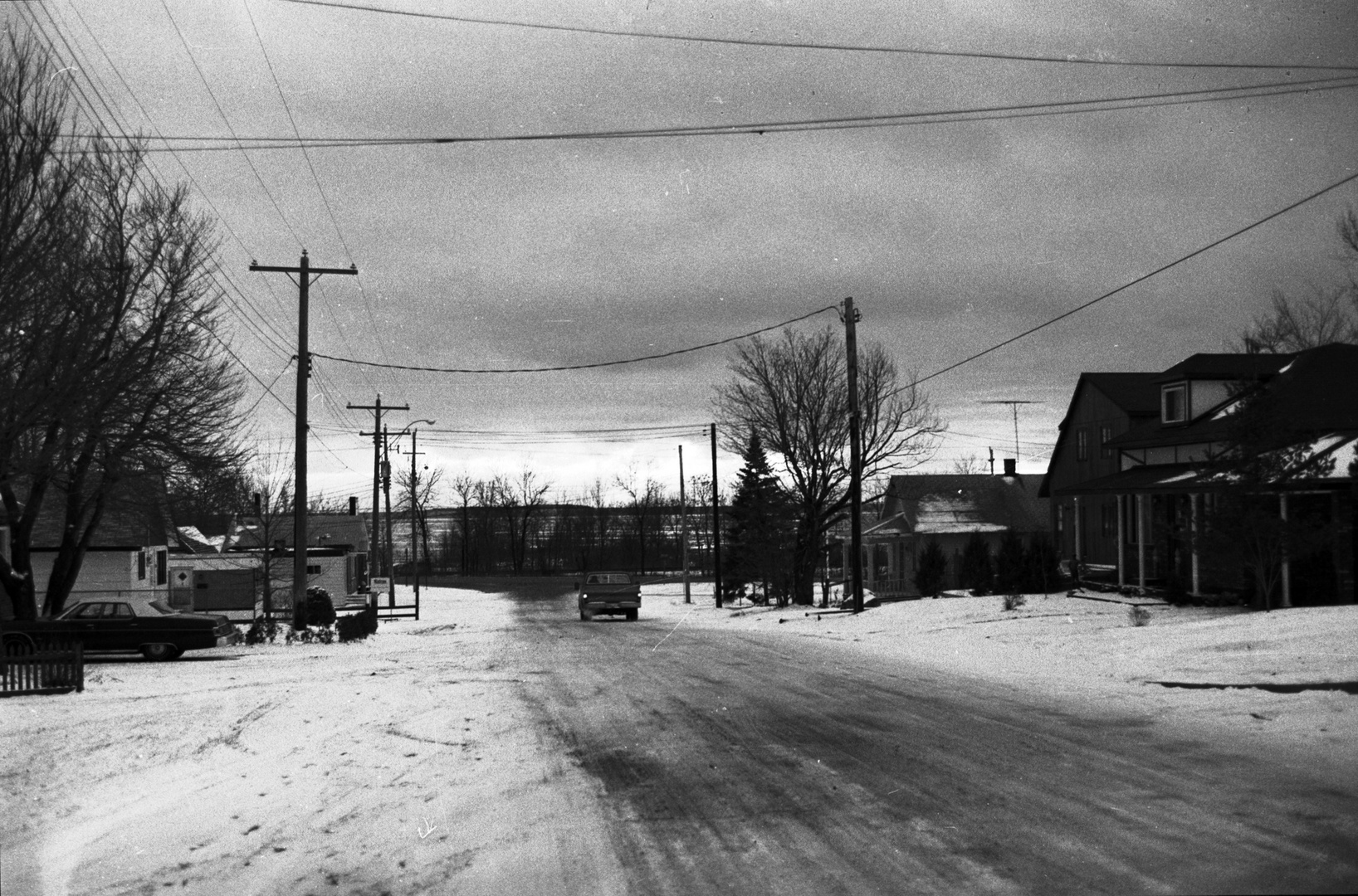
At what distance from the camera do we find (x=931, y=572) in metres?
44.3

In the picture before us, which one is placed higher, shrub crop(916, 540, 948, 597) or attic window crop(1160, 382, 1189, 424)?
attic window crop(1160, 382, 1189, 424)

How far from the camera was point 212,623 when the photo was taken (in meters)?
26.3

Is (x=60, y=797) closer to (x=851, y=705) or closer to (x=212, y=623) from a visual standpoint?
(x=851, y=705)

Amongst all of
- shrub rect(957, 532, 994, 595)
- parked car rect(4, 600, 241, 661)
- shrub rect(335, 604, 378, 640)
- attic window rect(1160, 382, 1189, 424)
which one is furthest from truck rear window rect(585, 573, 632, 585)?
parked car rect(4, 600, 241, 661)

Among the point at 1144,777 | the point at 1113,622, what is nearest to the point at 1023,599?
the point at 1113,622

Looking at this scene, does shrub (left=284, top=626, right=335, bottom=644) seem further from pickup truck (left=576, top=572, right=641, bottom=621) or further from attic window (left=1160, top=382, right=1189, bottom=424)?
attic window (left=1160, top=382, right=1189, bottom=424)

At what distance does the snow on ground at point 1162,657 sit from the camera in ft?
39.1

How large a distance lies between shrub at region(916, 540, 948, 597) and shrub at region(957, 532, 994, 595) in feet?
4.98

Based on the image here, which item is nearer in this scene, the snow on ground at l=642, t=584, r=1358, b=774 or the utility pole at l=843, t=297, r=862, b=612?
the snow on ground at l=642, t=584, r=1358, b=774

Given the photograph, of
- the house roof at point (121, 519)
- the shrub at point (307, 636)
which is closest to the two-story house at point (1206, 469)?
the shrub at point (307, 636)

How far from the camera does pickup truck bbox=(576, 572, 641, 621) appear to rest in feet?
146

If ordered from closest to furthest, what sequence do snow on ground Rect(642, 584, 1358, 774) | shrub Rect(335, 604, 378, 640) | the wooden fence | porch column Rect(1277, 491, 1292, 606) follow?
snow on ground Rect(642, 584, 1358, 774) → the wooden fence → porch column Rect(1277, 491, 1292, 606) → shrub Rect(335, 604, 378, 640)

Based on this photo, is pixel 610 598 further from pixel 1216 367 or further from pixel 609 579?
pixel 1216 367

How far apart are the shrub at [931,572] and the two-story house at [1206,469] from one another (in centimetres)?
504
